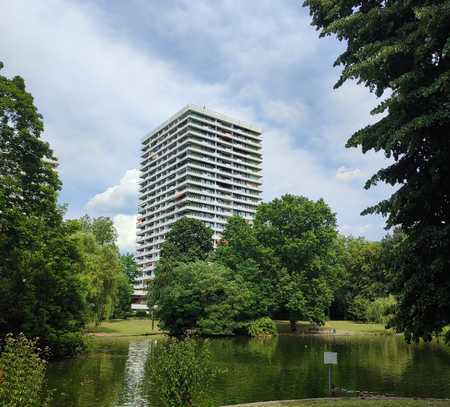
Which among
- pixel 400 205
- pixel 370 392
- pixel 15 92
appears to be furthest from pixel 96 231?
pixel 400 205

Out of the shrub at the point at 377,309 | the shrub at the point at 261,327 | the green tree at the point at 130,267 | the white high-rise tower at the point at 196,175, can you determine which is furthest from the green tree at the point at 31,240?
the white high-rise tower at the point at 196,175

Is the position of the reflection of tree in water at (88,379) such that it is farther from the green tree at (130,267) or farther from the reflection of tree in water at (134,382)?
the green tree at (130,267)

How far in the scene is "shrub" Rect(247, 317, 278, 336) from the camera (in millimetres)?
53844

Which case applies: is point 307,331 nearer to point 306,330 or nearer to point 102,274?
point 306,330

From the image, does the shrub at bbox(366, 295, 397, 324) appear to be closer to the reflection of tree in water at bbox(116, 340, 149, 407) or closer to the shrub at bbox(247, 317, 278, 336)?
the shrub at bbox(247, 317, 278, 336)

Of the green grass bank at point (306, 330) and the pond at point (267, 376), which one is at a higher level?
the green grass bank at point (306, 330)

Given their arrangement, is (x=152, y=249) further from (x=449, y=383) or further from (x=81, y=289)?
(x=449, y=383)

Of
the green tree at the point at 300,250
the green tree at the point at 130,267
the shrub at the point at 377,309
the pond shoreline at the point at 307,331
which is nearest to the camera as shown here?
the pond shoreline at the point at 307,331

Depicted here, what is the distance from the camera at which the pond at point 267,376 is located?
18.0 meters

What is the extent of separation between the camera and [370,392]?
18.1 meters

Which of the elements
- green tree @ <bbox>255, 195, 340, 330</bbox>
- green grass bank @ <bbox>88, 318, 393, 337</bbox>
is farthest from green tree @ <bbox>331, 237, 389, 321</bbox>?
green tree @ <bbox>255, 195, 340, 330</bbox>

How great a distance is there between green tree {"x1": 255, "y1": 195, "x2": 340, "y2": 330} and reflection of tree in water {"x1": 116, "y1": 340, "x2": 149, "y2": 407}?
88.3 ft

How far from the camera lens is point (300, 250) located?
57.7 m

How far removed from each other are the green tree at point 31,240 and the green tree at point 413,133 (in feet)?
58.8
